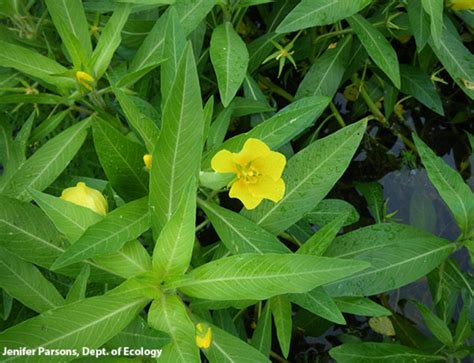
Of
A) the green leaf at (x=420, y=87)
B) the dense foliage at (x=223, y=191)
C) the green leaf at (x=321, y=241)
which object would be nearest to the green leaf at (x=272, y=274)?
the dense foliage at (x=223, y=191)

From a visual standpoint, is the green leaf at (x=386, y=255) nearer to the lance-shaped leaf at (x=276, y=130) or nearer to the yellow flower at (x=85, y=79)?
the lance-shaped leaf at (x=276, y=130)

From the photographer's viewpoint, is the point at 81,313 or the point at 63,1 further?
the point at 63,1

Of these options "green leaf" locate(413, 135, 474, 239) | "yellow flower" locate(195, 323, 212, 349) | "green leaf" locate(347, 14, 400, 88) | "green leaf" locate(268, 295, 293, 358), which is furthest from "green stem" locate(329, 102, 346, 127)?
"yellow flower" locate(195, 323, 212, 349)

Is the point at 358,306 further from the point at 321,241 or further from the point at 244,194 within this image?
the point at 244,194

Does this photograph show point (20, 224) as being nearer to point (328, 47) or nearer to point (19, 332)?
point (19, 332)

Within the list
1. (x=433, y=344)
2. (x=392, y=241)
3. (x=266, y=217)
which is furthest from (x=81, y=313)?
(x=433, y=344)

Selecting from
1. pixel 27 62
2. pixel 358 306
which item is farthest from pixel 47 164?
pixel 358 306
